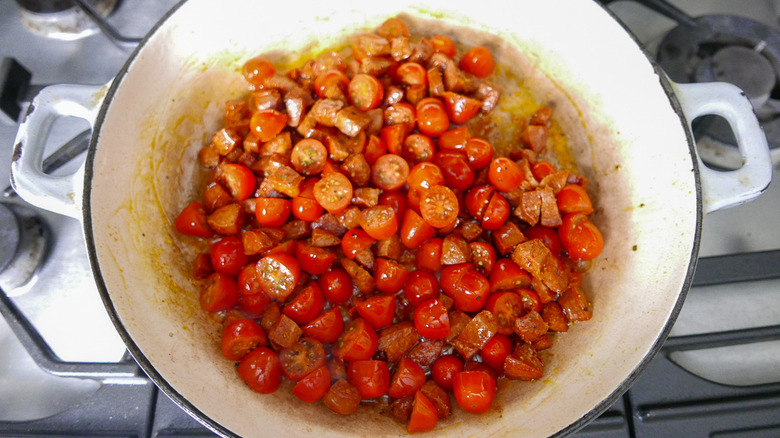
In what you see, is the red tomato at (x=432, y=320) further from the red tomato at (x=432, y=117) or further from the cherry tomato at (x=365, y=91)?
the cherry tomato at (x=365, y=91)

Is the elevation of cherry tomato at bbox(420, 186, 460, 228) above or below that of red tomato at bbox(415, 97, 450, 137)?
below

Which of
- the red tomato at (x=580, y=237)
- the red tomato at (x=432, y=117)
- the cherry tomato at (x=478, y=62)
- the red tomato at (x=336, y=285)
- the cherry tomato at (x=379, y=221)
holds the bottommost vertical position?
the red tomato at (x=336, y=285)

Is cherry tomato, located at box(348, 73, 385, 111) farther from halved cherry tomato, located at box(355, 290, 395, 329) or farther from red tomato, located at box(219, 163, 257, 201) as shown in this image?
halved cherry tomato, located at box(355, 290, 395, 329)

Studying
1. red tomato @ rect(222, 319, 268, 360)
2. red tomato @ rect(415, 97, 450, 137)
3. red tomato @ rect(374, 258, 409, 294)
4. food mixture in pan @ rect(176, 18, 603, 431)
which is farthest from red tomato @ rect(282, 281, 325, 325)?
red tomato @ rect(415, 97, 450, 137)

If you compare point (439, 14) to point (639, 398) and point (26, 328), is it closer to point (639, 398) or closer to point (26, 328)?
point (639, 398)

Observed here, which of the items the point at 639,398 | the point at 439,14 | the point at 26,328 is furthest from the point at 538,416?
the point at 26,328

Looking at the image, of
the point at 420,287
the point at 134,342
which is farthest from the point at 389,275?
the point at 134,342

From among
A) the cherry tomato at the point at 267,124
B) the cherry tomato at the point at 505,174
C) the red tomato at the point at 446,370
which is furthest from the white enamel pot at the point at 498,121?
the cherry tomato at the point at 505,174
